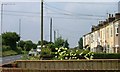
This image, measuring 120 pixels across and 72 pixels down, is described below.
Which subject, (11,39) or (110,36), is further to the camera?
(11,39)

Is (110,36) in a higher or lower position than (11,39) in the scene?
higher

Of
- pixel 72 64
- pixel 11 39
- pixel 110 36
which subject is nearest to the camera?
pixel 72 64

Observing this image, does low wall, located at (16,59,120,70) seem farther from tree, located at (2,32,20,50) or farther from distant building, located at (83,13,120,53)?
tree, located at (2,32,20,50)

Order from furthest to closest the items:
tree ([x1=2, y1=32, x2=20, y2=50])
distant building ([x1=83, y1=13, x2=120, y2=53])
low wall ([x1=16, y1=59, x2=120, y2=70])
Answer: tree ([x1=2, y1=32, x2=20, y2=50]) → distant building ([x1=83, y1=13, x2=120, y2=53]) → low wall ([x1=16, y1=59, x2=120, y2=70])

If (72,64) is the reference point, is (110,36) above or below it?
above

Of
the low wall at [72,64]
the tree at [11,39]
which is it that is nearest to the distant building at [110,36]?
the tree at [11,39]

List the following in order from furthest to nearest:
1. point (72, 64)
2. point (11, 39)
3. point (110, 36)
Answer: point (11, 39)
point (110, 36)
point (72, 64)

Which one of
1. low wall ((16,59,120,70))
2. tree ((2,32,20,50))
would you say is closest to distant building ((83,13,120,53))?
tree ((2,32,20,50))

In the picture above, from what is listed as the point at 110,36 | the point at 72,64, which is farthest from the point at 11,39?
the point at 72,64

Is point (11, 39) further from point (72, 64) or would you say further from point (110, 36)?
point (72, 64)

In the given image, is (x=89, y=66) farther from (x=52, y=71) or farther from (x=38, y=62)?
(x=52, y=71)

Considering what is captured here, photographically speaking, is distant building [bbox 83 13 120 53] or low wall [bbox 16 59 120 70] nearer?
low wall [bbox 16 59 120 70]

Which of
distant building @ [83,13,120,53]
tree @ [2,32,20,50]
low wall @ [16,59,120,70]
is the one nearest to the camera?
low wall @ [16,59,120,70]

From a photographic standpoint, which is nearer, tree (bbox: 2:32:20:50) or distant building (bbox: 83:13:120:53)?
distant building (bbox: 83:13:120:53)
